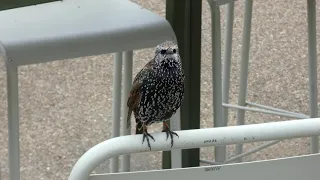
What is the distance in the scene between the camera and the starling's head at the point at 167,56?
1.18 m

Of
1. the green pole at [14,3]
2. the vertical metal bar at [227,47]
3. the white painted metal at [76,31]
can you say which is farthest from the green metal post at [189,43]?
the vertical metal bar at [227,47]

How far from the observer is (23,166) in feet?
8.77

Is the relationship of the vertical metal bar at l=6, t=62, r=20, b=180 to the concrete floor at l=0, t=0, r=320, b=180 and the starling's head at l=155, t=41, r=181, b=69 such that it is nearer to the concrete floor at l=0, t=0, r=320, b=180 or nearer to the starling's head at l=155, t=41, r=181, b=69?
the starling's head at l=155, t=41, r=181, b=69

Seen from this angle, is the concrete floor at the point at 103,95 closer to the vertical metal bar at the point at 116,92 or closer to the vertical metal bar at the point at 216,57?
the vertical metal bar at the point at 116,92

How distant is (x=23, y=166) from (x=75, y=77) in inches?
28.1

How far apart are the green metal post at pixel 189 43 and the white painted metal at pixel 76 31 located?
0.05 metres

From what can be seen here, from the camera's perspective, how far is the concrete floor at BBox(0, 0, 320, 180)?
8.97 ft

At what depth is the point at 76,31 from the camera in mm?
1637

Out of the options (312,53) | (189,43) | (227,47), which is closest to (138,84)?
(189,43)

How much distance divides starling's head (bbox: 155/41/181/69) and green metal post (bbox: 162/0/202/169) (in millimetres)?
529

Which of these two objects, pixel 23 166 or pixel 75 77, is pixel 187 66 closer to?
pixel 23 166

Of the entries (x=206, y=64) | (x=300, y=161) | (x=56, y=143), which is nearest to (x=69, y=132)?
(x=56, y=143)

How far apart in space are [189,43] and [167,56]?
56cm

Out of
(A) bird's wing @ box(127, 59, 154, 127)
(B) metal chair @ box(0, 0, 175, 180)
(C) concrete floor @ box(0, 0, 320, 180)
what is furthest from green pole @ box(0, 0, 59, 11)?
(C) concrete floor @ box(0, 0, 320, 180)
